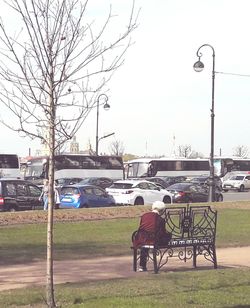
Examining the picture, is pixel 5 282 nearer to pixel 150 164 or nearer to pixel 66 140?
pixel 66 140

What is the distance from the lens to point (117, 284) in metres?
9.52

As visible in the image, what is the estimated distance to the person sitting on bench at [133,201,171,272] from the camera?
446 inches

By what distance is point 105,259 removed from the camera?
1317cm

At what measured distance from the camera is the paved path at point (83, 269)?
1042cm

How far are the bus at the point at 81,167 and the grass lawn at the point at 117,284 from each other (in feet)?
130

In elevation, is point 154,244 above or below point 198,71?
below

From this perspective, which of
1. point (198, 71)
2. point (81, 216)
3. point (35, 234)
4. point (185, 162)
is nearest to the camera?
point (35, 234)

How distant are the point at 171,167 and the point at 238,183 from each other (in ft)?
28.7

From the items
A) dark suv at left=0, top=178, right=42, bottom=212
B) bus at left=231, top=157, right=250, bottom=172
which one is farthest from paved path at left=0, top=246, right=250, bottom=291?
bus at left=231, top=157, right=250, bottom=172

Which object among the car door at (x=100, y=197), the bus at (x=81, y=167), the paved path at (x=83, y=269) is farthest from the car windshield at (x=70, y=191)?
the bus at (x=81, y=167)

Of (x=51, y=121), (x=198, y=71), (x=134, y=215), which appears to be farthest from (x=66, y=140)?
(x=198, y=71)

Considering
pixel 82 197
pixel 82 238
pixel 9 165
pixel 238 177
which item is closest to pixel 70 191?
pixel 82 197

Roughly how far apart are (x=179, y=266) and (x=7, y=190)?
16.1 metres

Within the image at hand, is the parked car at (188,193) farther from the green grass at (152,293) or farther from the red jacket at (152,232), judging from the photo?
the green grass at (152,293)
